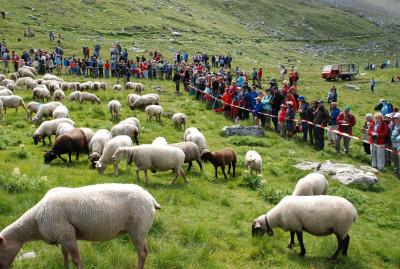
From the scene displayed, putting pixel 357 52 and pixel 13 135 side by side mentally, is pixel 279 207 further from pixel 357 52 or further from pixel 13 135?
pixel 357 52

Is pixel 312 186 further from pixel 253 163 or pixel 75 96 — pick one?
pixel 75 96

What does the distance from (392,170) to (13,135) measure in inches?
661

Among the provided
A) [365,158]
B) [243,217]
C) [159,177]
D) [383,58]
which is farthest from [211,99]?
[383,58]

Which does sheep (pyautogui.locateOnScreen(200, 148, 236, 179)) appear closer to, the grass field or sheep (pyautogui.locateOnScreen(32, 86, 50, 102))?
the grass field

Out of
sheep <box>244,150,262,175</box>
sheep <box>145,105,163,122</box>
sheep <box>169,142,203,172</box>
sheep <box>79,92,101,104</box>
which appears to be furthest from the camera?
sheep <box>79,92,101,104</box>

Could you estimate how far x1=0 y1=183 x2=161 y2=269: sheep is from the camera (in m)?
7.65


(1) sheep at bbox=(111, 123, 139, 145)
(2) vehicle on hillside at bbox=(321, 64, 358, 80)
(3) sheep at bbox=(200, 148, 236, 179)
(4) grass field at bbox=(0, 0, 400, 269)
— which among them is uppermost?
(2) vehicle on hillside at bbox=(321, 64, 358, 80)

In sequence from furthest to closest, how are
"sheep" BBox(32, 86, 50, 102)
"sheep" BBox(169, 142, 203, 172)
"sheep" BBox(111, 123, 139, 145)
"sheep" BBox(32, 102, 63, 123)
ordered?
1. "sheep" BBox(32, 86, 50, 102)
2. "sheep" BBox(32, 102, 63, 123)
3. "sheep" BBox(111, 123, 139, 145)
4. "sheep" BBox(169, 142, 203, 172)

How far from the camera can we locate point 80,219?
7.84m

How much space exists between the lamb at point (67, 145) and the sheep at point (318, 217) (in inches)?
337

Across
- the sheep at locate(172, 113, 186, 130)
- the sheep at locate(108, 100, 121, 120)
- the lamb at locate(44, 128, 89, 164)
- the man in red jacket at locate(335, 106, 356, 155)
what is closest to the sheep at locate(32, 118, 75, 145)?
the lamb at locate(44, 128, 89, 164)

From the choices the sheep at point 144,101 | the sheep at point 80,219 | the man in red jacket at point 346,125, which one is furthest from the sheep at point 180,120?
the sheep at point 80,219

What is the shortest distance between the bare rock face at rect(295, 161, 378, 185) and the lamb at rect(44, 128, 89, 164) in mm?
8848

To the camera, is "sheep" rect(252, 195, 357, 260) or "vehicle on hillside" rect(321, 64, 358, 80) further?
"vehicle on hillside" rect(321, 64, 358, 80)
